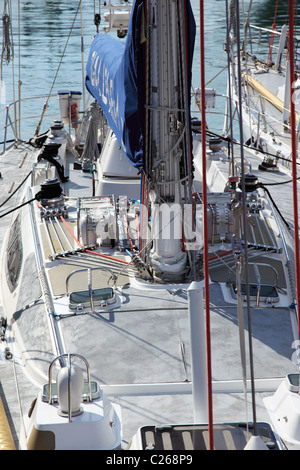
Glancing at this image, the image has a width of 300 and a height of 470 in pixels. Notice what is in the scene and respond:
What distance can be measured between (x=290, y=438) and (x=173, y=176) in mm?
3419

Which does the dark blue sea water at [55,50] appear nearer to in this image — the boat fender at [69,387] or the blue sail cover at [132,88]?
the blue sail cover at [132,88]

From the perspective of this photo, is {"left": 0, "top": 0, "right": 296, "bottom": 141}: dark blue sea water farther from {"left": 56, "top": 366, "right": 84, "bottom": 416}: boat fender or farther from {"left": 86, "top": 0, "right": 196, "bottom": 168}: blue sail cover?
{"left": 56, "top": 366, "right": 84, "bottom": 416}: boat fender

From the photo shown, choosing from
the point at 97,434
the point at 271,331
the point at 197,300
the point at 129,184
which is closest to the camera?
the point at 197,300

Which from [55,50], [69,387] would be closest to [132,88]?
[69,387]

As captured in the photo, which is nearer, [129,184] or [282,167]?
[129,184]

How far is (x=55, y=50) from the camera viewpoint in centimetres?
3519

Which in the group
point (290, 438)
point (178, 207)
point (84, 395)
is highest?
point (178, 207)

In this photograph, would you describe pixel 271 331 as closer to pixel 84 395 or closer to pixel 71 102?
pixel 84 395

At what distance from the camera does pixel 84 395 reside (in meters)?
5.21

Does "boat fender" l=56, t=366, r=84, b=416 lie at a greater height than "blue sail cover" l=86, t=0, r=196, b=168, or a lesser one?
lesser

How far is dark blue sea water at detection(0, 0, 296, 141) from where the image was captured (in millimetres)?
27672

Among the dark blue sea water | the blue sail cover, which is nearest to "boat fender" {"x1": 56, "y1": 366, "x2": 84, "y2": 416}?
the blue sail cover

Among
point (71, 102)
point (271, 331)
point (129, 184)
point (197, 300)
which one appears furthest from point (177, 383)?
point (71, 102)

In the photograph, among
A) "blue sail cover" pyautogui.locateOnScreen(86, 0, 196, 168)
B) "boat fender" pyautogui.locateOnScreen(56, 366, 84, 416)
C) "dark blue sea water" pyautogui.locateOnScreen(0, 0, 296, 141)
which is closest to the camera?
"boat fender" pyautogui.locateOnScreen(56, 366, 84, 416)
